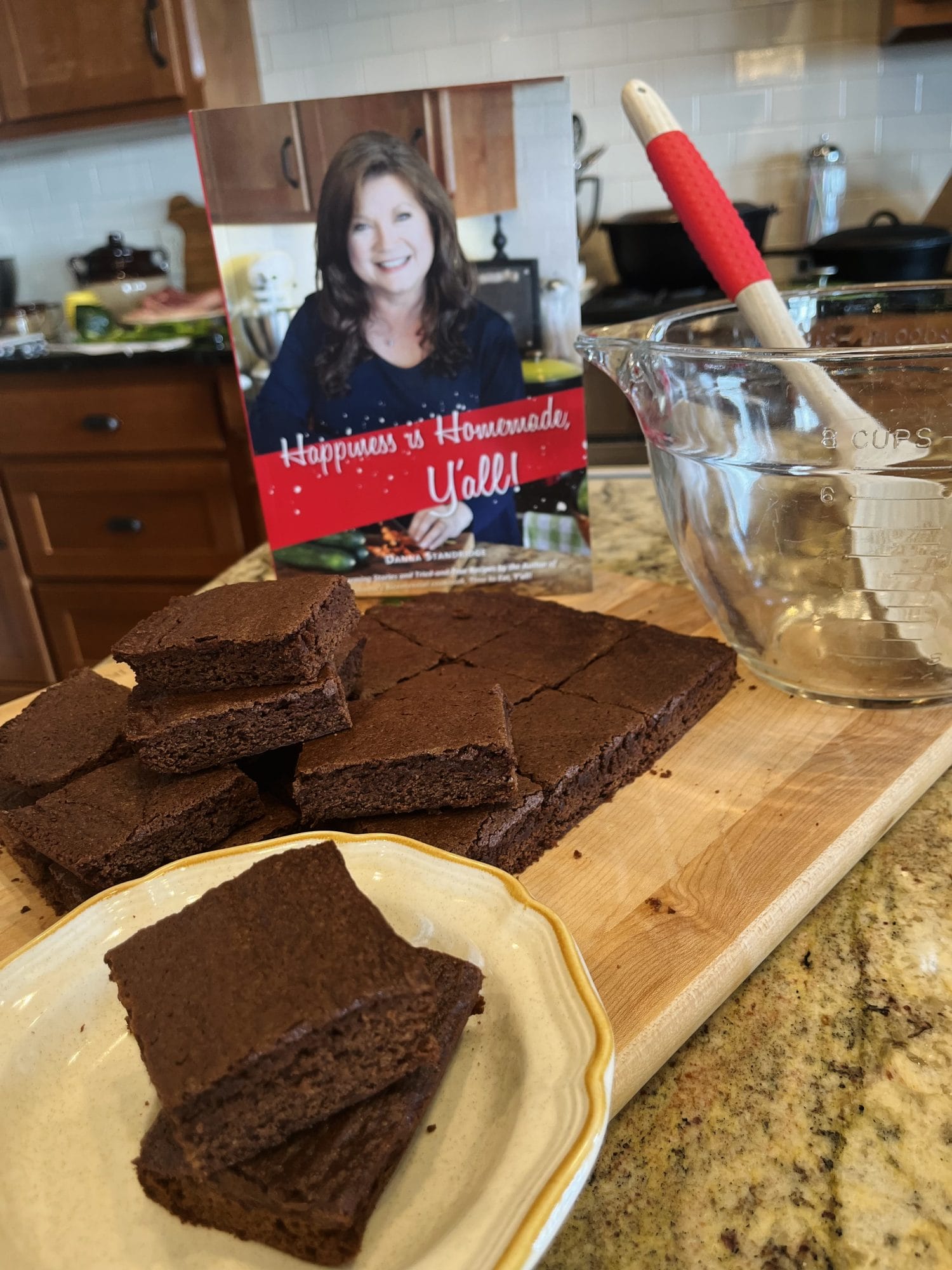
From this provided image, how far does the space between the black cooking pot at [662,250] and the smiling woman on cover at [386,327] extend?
1153 millimetres

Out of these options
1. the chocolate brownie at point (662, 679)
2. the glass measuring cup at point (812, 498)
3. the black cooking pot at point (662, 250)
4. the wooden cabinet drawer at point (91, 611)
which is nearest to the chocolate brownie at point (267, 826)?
the chocolate brownie at point (662, 679)

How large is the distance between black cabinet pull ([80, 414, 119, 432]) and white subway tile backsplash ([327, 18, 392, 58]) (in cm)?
135

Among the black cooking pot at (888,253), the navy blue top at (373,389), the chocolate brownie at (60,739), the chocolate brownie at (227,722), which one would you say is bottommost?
the chocolate brownie at (60,739)

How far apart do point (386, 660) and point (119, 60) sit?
2.57 metres

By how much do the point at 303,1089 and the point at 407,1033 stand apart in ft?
0.23

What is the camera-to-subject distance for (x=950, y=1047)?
0.64 metres

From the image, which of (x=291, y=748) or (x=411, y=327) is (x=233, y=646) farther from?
(x=411, y=327)

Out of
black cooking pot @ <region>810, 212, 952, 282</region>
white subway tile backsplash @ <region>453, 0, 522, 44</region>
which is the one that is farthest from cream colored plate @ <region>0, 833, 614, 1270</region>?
white subway tile backsplash @ <region>453, 0, 522, 44</region>

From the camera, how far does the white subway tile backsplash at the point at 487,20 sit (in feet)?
8.64

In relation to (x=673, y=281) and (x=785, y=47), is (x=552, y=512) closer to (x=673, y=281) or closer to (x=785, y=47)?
(x=673, y=281)

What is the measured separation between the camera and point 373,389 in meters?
1.32

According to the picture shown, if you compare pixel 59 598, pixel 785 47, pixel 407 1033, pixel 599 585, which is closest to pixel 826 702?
pixel 599 585

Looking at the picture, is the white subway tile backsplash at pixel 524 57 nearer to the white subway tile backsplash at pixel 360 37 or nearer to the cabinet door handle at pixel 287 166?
the white subway tile backsplash at pixel 360 37

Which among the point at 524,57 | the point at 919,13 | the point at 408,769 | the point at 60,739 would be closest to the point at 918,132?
the point at 919,13
